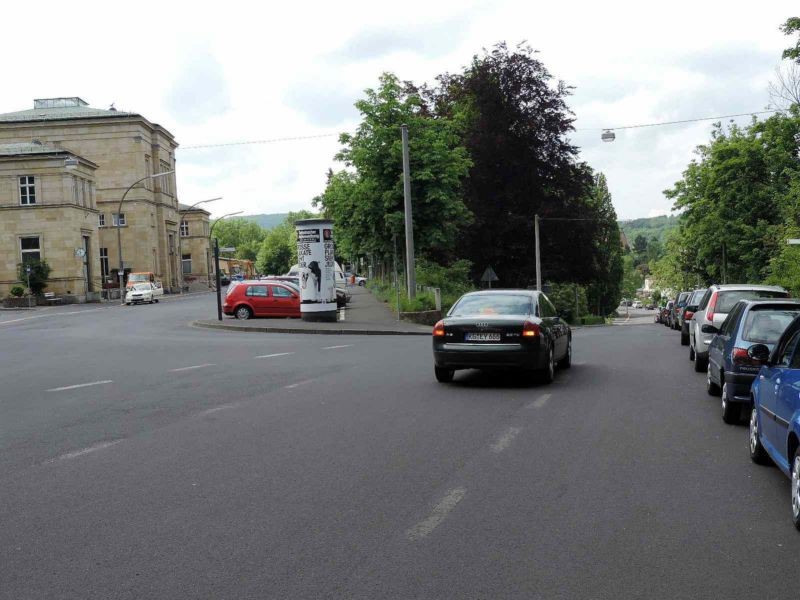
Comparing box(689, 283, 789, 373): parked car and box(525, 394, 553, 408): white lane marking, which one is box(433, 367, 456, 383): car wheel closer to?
box(525, 394, 553, 408): white lane marking

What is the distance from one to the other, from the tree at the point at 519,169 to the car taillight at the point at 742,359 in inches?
1312

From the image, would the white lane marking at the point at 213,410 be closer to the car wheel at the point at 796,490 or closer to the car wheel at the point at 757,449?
the car wheel at the point at 757,449

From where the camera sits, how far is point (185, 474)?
7137 millimetres

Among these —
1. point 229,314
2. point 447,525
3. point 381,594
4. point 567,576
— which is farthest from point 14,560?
point 229,314

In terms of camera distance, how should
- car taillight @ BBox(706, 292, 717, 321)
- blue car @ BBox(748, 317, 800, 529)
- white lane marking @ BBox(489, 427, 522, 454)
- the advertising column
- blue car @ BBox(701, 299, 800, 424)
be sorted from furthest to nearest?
the advertising column
car taillight @ BBox(706, 292, 717, 321)
blue car @ BBox(701, 299, 800, 424)
white lane marking @ BBox(489, 427, 522, 454)
blue car @ BBox(748, 317, 800, 529)

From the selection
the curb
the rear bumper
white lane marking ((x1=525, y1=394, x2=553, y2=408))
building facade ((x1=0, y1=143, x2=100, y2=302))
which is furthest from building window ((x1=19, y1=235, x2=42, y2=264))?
white lane marking ((x1=525, y1=394, x2=553, y2=408))

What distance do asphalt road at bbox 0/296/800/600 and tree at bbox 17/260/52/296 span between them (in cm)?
5050

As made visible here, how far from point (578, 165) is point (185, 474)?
4036 centimetres

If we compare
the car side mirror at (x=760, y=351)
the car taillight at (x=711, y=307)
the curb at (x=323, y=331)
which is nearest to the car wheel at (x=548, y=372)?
the car taillight at (x=711, y=307)

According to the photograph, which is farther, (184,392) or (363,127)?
(363,127)

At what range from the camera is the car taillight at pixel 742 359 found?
9.43 metres

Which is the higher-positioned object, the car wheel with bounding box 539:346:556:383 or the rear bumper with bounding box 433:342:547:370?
the rear bumper with bounding box 433:342:547:370

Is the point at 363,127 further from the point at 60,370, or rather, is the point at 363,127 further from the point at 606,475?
the point at 606,475

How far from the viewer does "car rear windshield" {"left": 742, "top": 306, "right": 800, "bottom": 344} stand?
32.4 ft
